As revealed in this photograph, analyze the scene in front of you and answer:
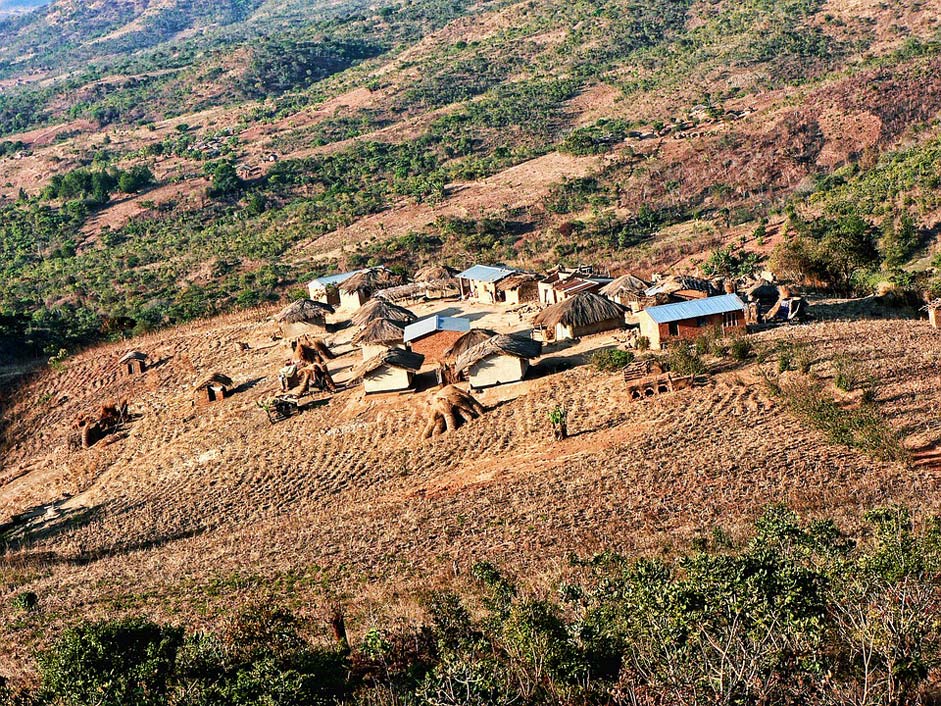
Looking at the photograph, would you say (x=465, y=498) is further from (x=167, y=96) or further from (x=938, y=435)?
(x=167, y=96)

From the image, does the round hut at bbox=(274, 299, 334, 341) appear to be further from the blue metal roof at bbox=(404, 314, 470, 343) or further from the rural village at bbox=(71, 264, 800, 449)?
the blue metal roof at bbox=(404, 314, 470, 343)

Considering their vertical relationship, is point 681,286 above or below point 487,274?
above

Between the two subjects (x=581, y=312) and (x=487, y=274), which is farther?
(x=487, y=274)

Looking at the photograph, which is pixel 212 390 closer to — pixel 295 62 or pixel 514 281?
pixel 514 281

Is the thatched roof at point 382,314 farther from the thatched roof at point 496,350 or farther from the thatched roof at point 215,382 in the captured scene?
the thatched roof at point 496,350

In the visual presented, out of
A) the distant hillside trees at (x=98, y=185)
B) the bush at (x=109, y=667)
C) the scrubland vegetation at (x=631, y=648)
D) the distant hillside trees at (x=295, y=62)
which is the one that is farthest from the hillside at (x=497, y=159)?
the bush at (x=109, y=667)

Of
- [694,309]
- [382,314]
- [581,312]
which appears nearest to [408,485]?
[581,312]
